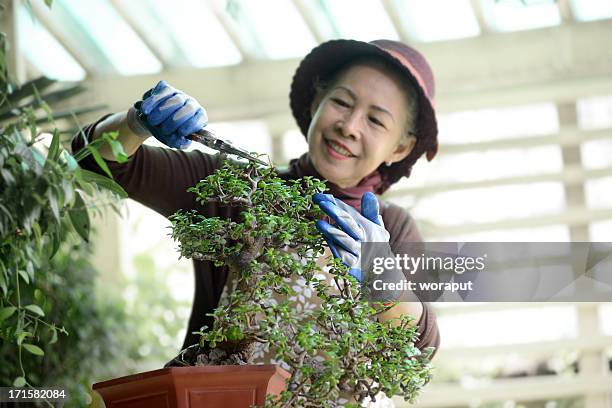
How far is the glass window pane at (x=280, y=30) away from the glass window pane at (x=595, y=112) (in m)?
1.17

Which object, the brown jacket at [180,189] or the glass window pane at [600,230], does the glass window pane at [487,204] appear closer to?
the glass window pane at [600,230]

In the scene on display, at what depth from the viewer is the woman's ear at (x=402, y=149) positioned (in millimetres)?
2205

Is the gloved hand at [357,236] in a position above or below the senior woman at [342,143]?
below

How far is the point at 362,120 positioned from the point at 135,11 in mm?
2053

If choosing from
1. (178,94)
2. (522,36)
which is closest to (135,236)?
(522,36)

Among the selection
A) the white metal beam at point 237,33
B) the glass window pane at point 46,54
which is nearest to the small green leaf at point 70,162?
the white metal beam at point 237,33

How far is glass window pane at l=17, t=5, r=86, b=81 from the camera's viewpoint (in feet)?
13.7

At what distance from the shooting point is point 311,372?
1.29 metres

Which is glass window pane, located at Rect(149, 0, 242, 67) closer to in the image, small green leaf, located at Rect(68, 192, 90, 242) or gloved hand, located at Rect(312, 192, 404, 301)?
small green leaf, located at Rect(68, 192, 90, 242)

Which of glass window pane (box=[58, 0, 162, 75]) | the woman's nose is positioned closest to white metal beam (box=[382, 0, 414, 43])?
glass window pane (box=[58, 0, 162, 75])

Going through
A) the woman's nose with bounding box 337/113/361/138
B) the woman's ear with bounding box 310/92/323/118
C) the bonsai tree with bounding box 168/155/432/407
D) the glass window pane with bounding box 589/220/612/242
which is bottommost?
the bonsai tree with bounding box 168/155/432/407

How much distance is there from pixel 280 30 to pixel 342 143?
80.7 inches

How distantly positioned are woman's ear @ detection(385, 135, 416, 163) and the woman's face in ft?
0.18

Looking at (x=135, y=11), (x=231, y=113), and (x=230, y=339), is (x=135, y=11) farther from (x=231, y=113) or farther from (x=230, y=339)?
(x=230, y=339)
